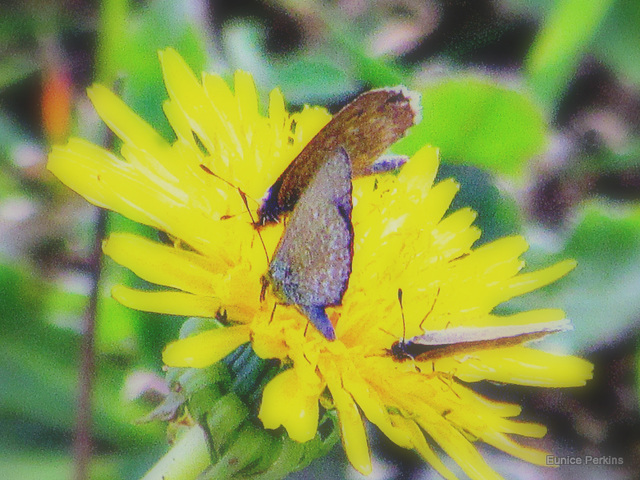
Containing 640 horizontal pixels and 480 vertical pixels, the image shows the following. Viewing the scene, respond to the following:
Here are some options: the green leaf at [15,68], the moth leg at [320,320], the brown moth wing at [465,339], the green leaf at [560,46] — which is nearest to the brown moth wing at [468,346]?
the brown moth wing at [465,339]

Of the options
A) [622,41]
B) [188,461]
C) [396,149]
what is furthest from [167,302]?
[622,41]

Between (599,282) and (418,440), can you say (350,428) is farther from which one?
(599,282)

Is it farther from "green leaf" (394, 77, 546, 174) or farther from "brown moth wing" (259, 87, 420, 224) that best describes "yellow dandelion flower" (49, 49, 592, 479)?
"green leaf" (394, 77, 546, 174)

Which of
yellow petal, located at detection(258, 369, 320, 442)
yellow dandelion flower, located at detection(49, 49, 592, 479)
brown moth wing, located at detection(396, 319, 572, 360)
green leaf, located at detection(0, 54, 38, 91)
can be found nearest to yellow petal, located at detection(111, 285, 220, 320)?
yellow dandelion flower, located at detection(49, 49, 592, 479)

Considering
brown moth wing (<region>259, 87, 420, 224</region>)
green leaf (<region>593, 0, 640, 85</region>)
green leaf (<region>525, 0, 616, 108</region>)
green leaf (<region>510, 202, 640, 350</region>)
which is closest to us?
brown moth wing (<region>259, 87, 420, 224</region>)

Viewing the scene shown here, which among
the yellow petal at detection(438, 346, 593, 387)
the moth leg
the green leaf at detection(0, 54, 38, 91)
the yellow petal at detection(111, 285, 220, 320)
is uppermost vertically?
the green leaf at detection(0, 54, 38, 91)

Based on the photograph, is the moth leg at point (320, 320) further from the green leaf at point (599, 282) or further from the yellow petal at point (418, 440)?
the green leaf at point (599, 282)
